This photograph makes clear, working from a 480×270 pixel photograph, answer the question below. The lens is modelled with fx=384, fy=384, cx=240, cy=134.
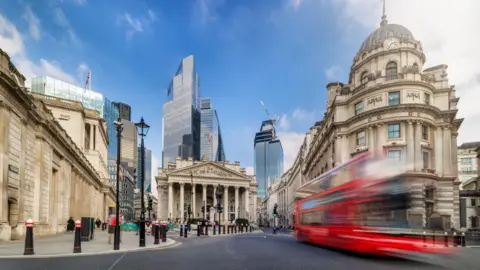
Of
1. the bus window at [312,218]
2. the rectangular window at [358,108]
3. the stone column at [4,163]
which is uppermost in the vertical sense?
the rectangular window at [358,108]

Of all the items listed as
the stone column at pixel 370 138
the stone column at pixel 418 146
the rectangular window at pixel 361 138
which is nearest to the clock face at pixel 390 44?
the stone column at pixel 418 146

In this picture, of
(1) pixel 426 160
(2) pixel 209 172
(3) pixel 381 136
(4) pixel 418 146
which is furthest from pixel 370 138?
(2) pixel 209 172

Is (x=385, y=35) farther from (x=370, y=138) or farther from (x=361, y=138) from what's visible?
(x=370, y=138)

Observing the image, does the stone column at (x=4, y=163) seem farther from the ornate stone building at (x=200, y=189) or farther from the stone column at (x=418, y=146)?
the ornate stone building at (x=200, y=189)

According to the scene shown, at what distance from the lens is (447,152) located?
44750 millimetres

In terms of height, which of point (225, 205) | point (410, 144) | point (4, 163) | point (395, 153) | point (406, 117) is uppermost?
point (406, 117)

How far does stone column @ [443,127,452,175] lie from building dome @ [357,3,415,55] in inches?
480

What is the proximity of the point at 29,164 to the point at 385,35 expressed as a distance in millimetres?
43348

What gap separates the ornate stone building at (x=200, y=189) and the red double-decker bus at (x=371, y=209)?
97.5 metres

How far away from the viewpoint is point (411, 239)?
13195 mm

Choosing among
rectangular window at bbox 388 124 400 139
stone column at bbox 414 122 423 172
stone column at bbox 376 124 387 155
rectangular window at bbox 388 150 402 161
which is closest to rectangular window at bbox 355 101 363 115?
stone column at bbox 376 124 387 155

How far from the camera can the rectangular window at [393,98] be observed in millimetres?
43906

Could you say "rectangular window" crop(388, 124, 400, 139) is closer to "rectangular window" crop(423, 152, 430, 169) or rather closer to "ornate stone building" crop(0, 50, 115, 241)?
"rectangular window" crop(423, 152, 430, 169)

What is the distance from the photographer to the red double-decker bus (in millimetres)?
13242
